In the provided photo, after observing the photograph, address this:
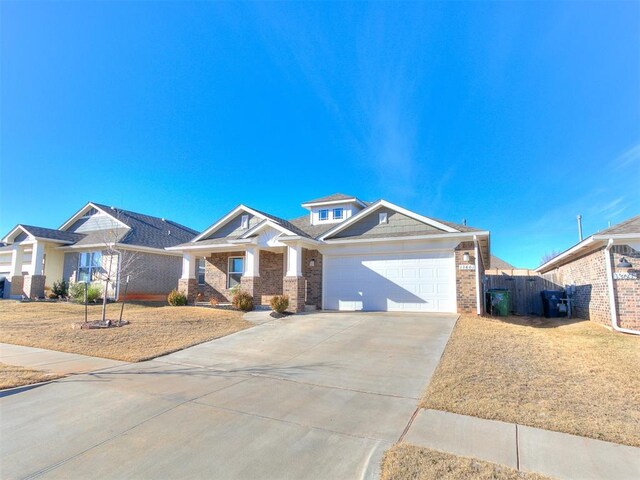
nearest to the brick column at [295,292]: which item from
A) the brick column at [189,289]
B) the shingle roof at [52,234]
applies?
the brick column at [189,289]

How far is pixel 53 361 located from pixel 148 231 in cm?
1685

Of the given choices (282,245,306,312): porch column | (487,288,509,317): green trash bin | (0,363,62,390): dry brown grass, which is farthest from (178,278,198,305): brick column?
(487,288,509,317): green trash bin

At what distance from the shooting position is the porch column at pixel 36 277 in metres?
20.4

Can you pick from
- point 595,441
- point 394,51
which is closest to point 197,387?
point 595,441

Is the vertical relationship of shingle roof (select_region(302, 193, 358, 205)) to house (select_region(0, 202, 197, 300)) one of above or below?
above

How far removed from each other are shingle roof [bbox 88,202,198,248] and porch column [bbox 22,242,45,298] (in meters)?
2.52

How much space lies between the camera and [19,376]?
618 centimetres

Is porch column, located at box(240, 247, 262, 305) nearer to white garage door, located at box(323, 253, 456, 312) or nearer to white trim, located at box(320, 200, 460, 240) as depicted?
white garage door, located at box(323, 253, 456, 312)

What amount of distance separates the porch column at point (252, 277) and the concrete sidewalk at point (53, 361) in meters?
7.75

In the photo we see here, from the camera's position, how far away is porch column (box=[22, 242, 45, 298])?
802 inches

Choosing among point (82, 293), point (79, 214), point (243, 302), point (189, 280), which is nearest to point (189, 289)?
point (189, 280)

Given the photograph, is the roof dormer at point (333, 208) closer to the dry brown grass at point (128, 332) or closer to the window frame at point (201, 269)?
the window frame at point (201, 269)

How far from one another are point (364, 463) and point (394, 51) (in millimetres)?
11644

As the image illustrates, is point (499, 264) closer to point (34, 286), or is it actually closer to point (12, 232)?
point (34, 286)
